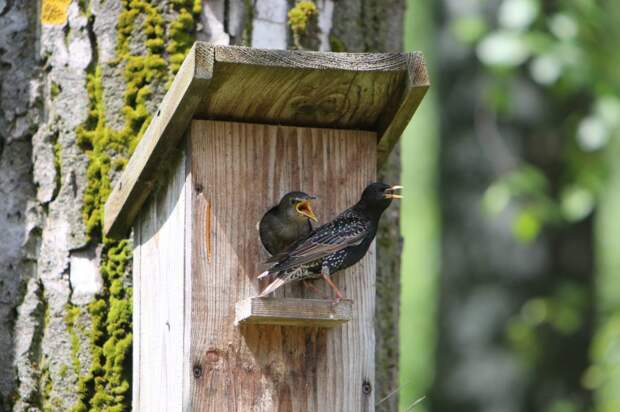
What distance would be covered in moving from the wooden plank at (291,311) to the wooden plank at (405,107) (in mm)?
580

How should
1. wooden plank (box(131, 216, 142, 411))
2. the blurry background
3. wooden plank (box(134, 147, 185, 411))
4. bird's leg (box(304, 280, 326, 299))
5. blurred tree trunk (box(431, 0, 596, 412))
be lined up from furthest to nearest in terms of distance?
blurred tree trunk (box(431, 0, 596, 412)) < the blurry background < wooden plank (box(131, 216, 142, 411)) < bird's leg (box(304, 280, 326, 299)) < wooden plank (box(134, 147, 185, 411))

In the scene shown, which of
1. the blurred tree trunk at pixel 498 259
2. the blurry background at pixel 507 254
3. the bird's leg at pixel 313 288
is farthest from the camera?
the blurred tree trunk at pixel 498 259

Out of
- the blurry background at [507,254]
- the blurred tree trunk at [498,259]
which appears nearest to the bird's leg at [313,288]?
the blurry background at [507,254]

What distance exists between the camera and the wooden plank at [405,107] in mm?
3617

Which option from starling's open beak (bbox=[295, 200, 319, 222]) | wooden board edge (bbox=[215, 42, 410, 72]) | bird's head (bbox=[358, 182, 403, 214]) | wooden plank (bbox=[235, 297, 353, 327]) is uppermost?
wooden board edge (bbox=[215, 42, 410, 72])

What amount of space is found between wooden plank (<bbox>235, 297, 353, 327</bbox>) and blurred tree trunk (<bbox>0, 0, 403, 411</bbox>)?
0.92 metres

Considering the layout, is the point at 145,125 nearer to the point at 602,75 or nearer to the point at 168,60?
the point at 168,60

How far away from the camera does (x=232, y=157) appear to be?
12.3 ft

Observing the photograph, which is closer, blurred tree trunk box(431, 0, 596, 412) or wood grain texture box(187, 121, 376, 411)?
wood grain texture box(187, 121, 376, 411)

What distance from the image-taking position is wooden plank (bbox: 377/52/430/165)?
11.9ft

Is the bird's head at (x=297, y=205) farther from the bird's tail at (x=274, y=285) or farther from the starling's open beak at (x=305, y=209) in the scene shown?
the bird's tail at (x=274, y=285)

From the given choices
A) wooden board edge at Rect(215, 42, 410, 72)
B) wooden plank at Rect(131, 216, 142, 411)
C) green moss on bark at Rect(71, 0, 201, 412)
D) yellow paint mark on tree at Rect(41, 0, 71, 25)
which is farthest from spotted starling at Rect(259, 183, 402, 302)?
yellow paint mark on tree at Rect(41, 0, 71, 25)

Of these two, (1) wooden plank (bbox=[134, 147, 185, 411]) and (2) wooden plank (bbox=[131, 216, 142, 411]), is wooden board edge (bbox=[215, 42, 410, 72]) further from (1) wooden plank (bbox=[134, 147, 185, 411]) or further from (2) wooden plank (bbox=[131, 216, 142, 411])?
(2) wooden plank (bbox=[131, 216, 142, 411])

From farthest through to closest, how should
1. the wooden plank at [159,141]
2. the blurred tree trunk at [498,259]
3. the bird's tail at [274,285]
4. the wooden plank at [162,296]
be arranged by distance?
1. the blurred tree trunk at [498,259]
2. the wooden plank at [162,296]
3. the bird's tail at [274,285]
4. the wooden plank at [159,141]
